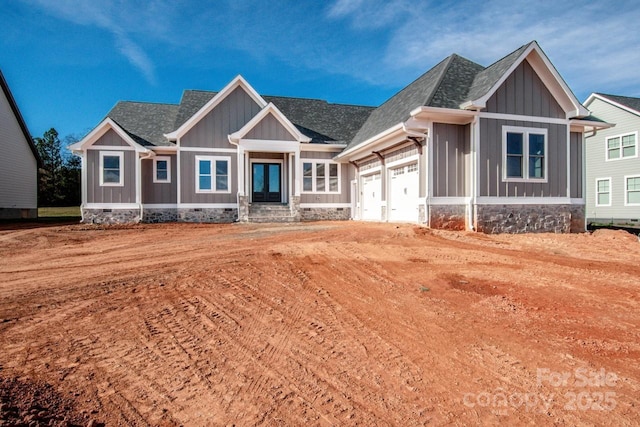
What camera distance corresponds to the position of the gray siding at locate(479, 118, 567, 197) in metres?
12.2

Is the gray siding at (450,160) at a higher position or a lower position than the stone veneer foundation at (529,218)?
higher

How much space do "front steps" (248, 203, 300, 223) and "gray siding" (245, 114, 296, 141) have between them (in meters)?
3.28

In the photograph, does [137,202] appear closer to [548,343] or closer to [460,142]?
[460,142]

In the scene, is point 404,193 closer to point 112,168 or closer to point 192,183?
point 192,183

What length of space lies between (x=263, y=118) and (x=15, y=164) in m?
15.2

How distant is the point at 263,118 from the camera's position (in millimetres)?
17250

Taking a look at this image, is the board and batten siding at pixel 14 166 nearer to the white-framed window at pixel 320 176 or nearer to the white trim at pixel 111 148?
the white trim at pixel 111 148

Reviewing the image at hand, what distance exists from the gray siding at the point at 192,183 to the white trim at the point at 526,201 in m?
11.2

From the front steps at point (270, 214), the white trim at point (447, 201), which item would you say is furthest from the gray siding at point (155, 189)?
the white trim at point (447, 201)

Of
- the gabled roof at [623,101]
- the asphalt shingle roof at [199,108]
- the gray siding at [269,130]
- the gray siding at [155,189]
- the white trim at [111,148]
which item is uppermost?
the gabled roof at [623,101]

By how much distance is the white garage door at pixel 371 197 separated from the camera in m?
15.6

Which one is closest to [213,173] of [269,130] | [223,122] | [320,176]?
[223,122]

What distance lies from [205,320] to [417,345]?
219 centimetres

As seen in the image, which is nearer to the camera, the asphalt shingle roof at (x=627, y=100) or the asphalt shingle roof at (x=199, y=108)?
the asphalt shingle roof at (x=199, y=108)
